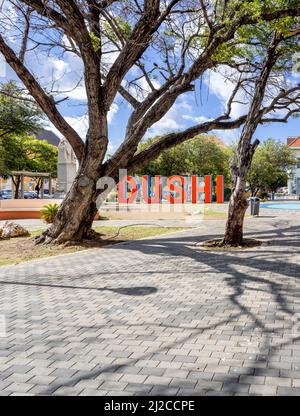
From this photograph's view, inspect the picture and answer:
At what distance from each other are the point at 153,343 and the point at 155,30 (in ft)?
32.0

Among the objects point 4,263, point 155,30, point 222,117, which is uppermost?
point 155,30

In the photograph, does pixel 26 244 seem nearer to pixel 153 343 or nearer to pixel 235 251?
pixel 235 251

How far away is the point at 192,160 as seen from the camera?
43.8m

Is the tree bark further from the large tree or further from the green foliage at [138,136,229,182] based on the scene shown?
the green foliage at [138,136,229,182]

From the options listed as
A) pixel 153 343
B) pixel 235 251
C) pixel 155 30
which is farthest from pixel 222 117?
pixel 153 343

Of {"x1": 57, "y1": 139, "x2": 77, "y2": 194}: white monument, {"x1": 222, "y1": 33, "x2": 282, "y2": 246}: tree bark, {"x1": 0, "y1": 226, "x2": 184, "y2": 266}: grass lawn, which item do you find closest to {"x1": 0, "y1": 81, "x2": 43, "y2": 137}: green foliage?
{"x1": 57, "y1": 139, "x2": 77, "y2": 194}: white monument

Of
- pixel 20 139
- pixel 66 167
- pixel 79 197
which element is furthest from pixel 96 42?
pixel 20 139

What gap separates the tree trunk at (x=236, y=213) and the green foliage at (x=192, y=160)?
31.3 metres

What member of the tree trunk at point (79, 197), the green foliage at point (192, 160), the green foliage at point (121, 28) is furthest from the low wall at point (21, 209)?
the green foliage at point (192, 160)

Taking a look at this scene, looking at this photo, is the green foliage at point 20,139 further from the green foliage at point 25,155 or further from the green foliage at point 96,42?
the green foliage at point 96,42

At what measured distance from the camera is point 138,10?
39.3 ft

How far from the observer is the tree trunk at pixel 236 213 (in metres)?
11.2

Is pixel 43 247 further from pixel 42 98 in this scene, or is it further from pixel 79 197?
pixel 42 98

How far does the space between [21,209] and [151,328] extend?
20.6 meters
